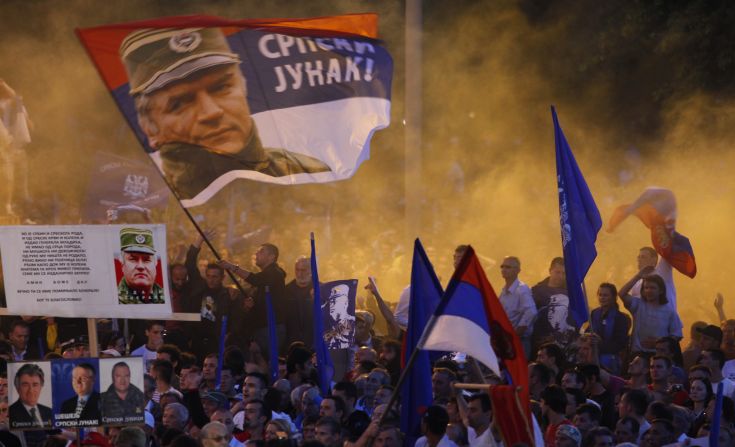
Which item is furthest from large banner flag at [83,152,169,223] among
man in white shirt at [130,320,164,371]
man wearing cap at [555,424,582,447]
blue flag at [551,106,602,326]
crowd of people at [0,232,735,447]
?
man wearing cap at [555,424,582,447]

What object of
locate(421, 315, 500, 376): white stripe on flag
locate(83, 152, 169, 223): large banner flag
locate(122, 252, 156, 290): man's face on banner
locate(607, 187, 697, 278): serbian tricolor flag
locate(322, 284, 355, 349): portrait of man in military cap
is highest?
locate(83, 152, 169, 223): large banner flag

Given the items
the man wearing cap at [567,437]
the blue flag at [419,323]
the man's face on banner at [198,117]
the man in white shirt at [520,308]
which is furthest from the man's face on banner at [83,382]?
the man in white shirt at [520,308]

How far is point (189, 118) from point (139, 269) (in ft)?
12.9

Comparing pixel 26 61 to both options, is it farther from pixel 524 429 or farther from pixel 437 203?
pixel 524 429

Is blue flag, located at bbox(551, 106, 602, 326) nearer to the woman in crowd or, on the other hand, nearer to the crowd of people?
the crowd of people

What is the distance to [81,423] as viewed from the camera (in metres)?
6.88

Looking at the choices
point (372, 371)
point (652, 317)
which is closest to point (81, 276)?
point (372, 371)

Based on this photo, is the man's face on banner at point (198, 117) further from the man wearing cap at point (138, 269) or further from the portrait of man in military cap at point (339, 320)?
the man wearing cap at point (138, 269)

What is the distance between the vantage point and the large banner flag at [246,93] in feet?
36.6

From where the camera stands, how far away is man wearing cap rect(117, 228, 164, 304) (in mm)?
7352

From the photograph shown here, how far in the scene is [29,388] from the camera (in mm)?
6898

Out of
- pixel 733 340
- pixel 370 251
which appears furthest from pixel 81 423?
pixel 370 251

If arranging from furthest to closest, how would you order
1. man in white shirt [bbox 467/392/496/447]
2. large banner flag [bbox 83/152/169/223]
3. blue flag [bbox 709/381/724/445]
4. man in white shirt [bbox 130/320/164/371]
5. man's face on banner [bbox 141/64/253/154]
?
large banner flag [bbox 83/152/169/223], man in white shirt [bbox 130/320/164/371], man's face on banner [bbox 141/64/253/154], man in white shirt [bbox 467/392/496/447], blue flag [bbox 709/381/724/445]

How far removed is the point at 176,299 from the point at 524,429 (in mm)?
6279
